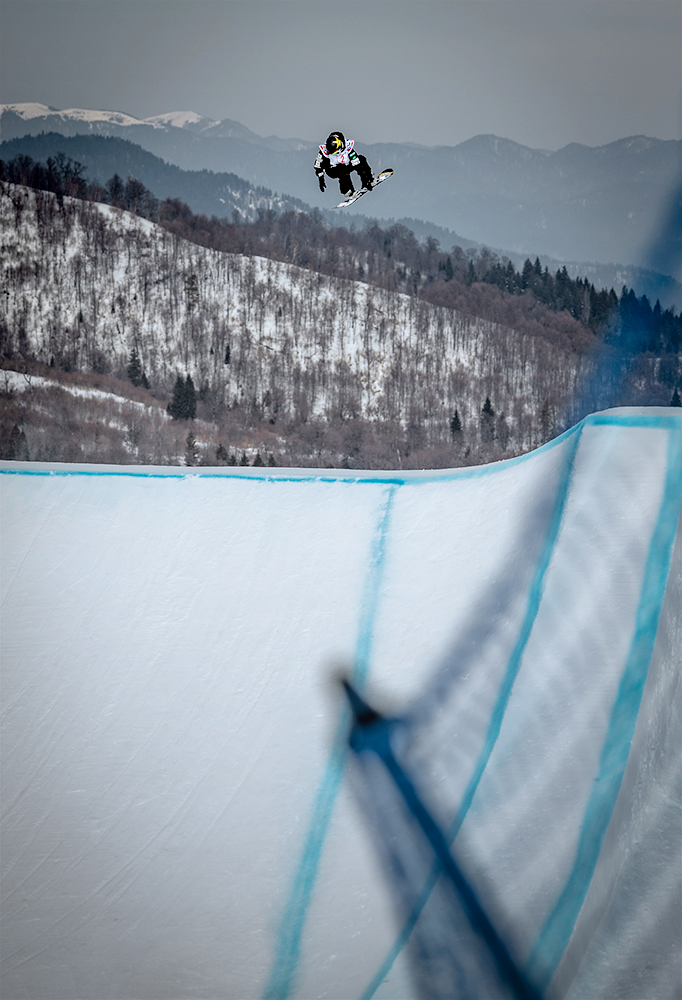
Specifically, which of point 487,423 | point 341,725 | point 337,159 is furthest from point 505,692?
point 487,423

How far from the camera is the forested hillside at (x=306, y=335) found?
50.8 metres

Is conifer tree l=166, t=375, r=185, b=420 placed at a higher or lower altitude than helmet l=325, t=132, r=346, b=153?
lower

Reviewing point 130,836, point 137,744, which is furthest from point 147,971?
point 137,744

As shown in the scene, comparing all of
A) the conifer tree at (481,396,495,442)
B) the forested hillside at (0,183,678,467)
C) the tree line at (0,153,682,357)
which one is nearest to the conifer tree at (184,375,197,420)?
the forested hillside at (0,183,678,467)

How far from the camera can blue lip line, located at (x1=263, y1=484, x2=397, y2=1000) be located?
76.9 inches

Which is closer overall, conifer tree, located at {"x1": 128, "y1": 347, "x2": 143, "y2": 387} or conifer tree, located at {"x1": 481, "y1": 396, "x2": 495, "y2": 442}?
conifer tree, located at {"x1": 481, "y1": 396, "x2": 495, "y2": 442}

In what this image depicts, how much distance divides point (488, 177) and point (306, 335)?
32095mm

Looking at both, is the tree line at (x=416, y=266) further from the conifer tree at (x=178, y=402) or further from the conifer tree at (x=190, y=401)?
the conifer tree at (x=190, y=401)

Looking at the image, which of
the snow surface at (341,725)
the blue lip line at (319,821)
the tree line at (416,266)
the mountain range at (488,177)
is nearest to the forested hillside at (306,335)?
the tree line at (416,266)

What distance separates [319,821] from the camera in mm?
2193

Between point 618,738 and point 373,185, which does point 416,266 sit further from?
point 618,738

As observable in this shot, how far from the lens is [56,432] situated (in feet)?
159

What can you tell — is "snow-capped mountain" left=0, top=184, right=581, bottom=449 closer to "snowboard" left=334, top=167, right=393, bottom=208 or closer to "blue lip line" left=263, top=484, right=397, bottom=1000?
"snowboard" left=334, top=167, right=393, bottom=208

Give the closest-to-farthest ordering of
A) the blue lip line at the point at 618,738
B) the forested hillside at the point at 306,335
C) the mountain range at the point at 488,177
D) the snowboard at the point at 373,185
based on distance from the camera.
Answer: the blue lip line at the point at 618,738
the snowboard at the point at 373,185
the forested hillside at the point at 306,335
the mountain range at the point at 488,177
